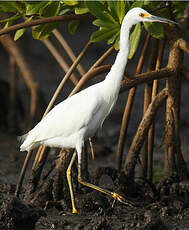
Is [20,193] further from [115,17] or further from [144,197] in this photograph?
[115,17]

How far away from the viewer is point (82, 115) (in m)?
4.81

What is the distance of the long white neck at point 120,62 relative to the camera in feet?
15.3

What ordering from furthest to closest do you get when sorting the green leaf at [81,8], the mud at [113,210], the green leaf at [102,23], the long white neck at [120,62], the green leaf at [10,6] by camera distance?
the green leaf at [81,8]
the green leaf at [10,6]
the green leaf at [102,23]
the long white neck at [120,62]
the mud at [113,210]

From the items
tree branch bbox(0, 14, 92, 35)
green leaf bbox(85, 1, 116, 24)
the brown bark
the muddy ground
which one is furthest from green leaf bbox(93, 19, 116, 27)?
the muddy ground

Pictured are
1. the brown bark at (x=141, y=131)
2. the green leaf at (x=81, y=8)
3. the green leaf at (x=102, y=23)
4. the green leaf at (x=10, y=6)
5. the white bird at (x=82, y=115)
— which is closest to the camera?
the white bird at (x=82, y=115)

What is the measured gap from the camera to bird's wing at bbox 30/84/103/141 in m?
4.80

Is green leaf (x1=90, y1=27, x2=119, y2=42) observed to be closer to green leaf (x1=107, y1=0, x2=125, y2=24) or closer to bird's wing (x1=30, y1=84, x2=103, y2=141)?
green leaf (x1=107, y1=0, x2=125, y2=24)

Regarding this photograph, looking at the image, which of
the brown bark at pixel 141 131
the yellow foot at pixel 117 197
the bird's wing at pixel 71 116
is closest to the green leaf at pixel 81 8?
the bird's wing at pixel 71 116

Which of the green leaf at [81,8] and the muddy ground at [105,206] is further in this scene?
the green leaf at [81,8]

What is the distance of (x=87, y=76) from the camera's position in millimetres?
5461

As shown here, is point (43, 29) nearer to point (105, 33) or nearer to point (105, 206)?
point (105, 33)

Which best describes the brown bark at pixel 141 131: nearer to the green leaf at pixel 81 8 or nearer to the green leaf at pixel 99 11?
the green leaf at pixel 99 11

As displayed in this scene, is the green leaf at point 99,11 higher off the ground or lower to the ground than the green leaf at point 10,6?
lower

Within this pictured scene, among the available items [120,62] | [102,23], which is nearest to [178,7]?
[102,23]
